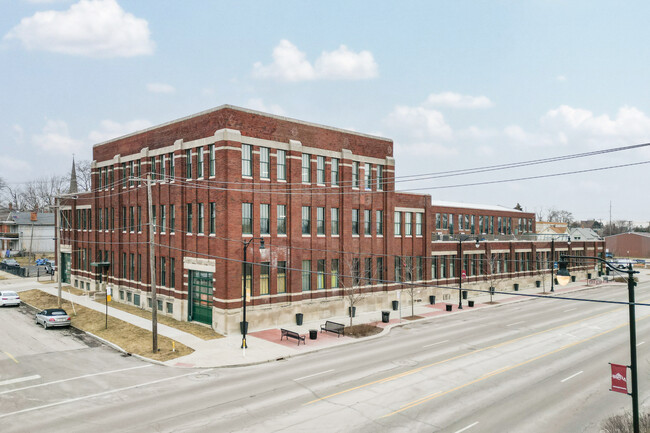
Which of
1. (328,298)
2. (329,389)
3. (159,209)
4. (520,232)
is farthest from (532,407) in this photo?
(520,232)

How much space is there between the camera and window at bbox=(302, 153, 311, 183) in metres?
37.9

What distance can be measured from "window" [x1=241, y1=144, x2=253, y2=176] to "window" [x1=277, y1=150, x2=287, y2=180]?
8.51 feet

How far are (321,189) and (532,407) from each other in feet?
79.8

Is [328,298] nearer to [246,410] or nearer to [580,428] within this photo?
[246,410]

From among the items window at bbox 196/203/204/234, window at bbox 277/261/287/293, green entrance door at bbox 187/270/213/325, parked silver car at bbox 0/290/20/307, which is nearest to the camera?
green entrance door at bbox 187/270/213/325

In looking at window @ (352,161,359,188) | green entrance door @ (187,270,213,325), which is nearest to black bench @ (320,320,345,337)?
green entrance door @ (187,270,213,325)

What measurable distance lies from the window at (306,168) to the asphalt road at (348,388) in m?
14.6

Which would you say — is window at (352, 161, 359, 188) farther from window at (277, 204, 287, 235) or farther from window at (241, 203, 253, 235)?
window at (241, 203, 253, 235)

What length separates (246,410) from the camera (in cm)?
1817

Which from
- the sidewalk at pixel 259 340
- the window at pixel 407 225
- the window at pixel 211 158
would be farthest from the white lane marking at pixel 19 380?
the window at pixel 407 225

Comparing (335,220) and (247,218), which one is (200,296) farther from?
(335,220)

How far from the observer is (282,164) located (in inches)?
1433

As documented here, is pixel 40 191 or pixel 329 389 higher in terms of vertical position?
pixel 40 191

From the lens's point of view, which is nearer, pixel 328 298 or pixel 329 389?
pixel 329 389
